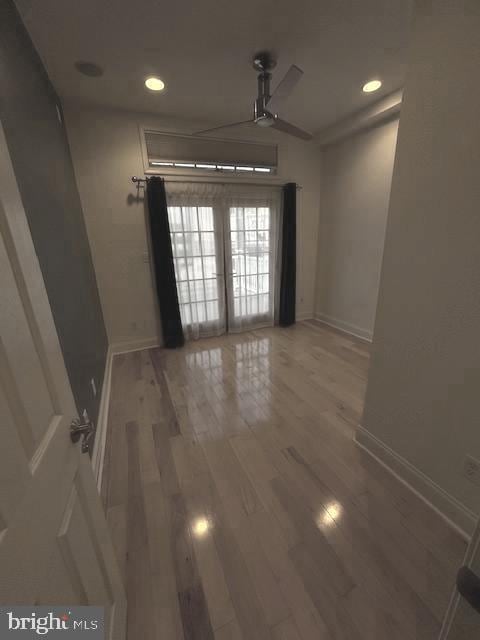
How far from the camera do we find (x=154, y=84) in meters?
2.22

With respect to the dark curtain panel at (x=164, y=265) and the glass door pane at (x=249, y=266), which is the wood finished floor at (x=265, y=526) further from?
the glass door pane at (x=249, y=266)

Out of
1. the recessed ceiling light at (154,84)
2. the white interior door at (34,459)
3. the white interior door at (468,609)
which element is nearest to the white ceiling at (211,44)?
the recessed ceiling light at (154,84)

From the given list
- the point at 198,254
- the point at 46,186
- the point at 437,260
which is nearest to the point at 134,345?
the point at 198,254

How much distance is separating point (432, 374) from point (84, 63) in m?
3.15

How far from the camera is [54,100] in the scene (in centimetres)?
216

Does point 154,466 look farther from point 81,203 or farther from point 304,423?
point 81,203

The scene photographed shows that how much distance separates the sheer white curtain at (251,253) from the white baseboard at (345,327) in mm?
904

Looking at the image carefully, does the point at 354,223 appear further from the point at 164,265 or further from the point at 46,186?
the point at 46,186

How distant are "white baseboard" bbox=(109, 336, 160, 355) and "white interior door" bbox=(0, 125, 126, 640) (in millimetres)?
2664

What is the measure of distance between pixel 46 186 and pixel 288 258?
9.62 ft

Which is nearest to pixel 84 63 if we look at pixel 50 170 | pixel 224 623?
pixel 50 170

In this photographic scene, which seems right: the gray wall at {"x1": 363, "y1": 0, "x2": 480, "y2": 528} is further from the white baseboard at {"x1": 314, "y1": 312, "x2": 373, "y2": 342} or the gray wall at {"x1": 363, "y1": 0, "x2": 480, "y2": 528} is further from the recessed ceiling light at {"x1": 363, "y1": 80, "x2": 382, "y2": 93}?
the white baseboard at {"x1": 314, "y1": 312, "x2": 373, "y2": 342}

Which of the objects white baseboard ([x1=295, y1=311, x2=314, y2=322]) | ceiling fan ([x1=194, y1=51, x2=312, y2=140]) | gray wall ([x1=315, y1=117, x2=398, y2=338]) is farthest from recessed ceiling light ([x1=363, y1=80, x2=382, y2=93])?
white baseboard ([x1=295, y1=311, x2=314, y2=322])

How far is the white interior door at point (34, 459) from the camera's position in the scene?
1.45 feet
